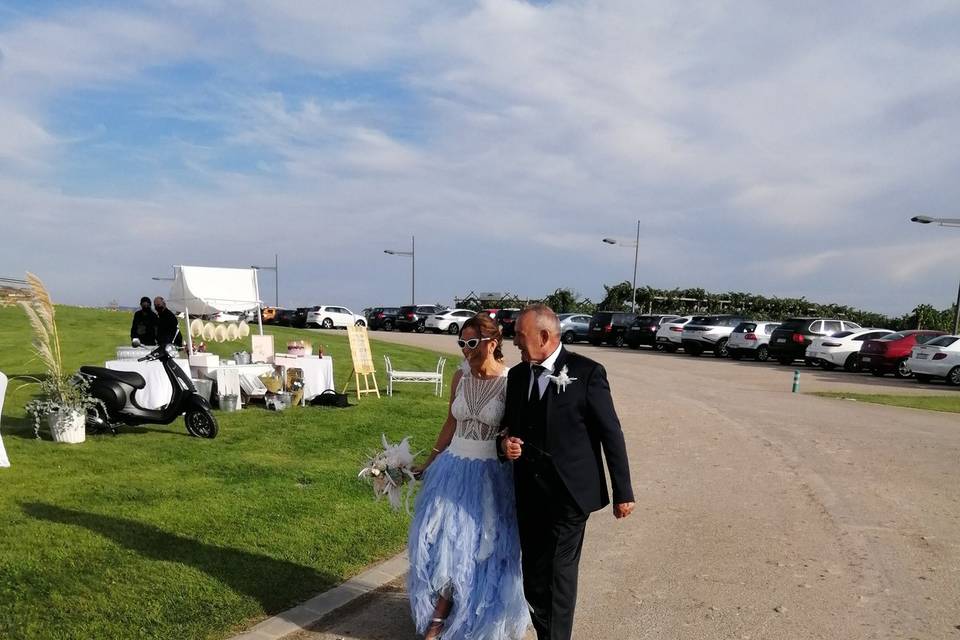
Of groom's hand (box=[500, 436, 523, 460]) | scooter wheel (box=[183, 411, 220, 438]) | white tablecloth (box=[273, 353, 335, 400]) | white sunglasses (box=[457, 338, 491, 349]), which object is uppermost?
white sunglasses (box=[457, 338, 491, 349])

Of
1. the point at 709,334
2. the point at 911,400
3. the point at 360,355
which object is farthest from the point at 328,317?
the point at 911,400

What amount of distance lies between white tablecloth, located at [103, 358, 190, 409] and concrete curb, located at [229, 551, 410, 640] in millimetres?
6182

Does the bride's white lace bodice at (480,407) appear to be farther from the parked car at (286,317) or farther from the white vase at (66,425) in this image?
the parked car at (286,317)

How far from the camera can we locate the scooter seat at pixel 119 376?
903 centimetres

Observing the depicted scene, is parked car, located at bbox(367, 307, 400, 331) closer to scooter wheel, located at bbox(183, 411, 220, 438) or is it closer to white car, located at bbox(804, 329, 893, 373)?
white car, located at bbox(804, 329, 893, 373)

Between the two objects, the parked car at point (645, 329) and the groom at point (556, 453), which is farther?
the parked car at point (645, 329)

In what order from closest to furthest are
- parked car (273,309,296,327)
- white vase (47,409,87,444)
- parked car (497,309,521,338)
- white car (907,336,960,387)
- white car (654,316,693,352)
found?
1. white vase (47,409,87,444)
2. white car (907,336,960,387)
3. white car (654,316,693,352)
4. parked car (497,309,521,338)
5. parked car (273,309,296,327)

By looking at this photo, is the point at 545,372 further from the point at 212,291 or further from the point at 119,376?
the point at 212,291

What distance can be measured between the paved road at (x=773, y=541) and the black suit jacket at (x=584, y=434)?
1.13 m

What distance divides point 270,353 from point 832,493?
8.83 meters

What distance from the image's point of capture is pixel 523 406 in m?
3.56

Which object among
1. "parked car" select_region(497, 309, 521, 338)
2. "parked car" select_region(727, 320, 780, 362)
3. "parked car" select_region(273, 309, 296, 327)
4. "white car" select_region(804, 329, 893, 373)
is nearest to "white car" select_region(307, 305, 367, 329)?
"parked car" select_region(273, 309, 296, 327)

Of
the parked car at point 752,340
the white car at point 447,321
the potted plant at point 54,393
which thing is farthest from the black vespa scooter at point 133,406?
the white car at point 447,321

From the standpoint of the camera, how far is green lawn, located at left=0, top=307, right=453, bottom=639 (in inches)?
160
